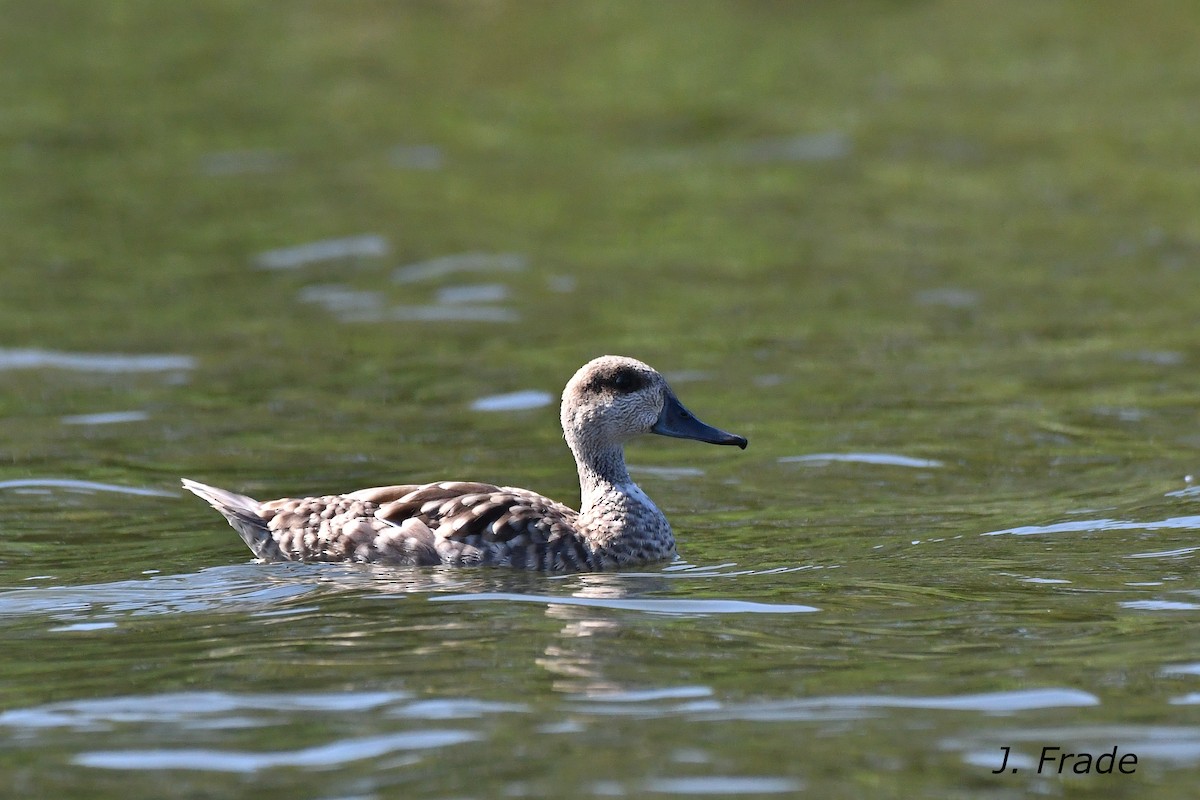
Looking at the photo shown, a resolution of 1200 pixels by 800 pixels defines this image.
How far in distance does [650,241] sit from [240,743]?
15112mm

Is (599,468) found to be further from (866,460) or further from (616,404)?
(866,460)

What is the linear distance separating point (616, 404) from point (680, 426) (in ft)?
1.47

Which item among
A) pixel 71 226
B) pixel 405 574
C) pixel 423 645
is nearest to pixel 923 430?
pixel 405 574

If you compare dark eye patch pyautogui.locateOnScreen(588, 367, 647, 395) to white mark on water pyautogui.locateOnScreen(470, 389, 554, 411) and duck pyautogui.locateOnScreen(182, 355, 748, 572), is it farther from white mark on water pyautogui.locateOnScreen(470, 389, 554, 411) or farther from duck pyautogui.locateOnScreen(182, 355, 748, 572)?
white mark on water pyautogui.locateOnScreen(470, 389, 554, 411)

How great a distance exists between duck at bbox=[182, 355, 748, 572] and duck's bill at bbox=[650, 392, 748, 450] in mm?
140

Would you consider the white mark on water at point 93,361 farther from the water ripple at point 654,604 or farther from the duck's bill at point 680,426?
the water ripple at point 654,604

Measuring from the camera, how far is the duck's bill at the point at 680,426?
11.3 metres

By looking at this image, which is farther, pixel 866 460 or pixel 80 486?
pixel 866 460

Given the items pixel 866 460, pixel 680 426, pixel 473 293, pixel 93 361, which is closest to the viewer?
pixel 680 426

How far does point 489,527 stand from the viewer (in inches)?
412

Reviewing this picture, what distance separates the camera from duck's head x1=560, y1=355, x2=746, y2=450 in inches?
439
